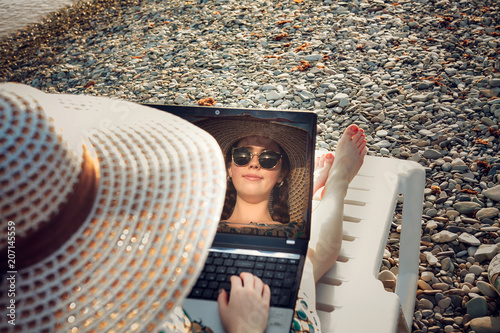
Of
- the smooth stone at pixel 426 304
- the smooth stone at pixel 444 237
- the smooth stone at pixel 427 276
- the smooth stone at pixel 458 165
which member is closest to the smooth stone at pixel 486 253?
the smooth stone at pixel 444 237

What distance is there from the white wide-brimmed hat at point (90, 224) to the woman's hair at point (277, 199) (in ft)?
2.29

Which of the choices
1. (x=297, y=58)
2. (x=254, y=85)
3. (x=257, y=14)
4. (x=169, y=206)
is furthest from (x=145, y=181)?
(x=257, y=14)

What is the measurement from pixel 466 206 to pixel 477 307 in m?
0.57

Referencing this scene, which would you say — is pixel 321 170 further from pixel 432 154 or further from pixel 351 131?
pixel 432 154

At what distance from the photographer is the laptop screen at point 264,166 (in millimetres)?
1369

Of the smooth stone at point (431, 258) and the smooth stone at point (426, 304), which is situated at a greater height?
the smooth stone at point (431, 258)

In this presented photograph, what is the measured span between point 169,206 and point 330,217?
95cm

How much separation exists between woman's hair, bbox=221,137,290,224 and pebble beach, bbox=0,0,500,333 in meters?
0.67

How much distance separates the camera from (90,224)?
1.97 feet

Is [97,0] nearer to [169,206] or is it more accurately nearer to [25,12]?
[25,12]

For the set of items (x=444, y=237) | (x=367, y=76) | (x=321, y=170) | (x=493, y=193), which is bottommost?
(x=444, y=237)

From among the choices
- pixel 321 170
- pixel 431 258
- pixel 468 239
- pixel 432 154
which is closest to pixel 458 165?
pixel 432 154

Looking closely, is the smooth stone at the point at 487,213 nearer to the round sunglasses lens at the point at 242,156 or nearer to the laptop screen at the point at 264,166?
the laptop screen at the point at 264,166

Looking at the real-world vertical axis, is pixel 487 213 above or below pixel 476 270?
above
